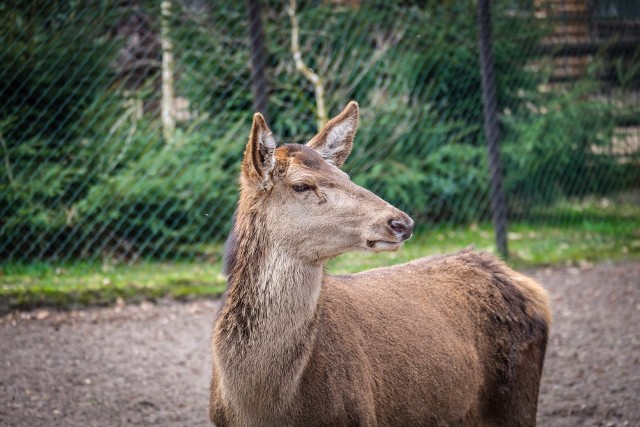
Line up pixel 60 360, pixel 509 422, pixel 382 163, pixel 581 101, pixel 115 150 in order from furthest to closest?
1. pixel 581 101
2. pixel 382 163
3. pixel 115 150
4. pixel 60 360
5. pixel 509 422

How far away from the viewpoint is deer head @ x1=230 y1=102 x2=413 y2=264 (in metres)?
3.44

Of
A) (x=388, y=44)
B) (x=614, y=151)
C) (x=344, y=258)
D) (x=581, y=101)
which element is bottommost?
(x=344, y=258)

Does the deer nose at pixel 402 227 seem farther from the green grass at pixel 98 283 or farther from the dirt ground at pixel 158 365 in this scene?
the green grass at pixel 98 283

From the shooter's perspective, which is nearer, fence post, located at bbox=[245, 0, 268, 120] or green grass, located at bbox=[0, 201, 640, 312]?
green grass, located at bbox=[0, 201, 640, 312]

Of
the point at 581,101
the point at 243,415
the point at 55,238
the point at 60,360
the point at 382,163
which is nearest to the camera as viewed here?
the point at 243,415

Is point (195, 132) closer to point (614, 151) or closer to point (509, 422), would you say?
point (509, 422)

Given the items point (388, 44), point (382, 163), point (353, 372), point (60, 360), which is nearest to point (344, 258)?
point (382, 163)

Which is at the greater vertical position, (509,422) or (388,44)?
(388,44)

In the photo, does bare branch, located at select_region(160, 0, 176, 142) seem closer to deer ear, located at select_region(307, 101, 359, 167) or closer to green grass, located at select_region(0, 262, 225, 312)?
green grass, located at select_region(0, 262, 225, 312)

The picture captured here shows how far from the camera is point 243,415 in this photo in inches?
130

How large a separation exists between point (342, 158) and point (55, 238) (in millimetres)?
4210

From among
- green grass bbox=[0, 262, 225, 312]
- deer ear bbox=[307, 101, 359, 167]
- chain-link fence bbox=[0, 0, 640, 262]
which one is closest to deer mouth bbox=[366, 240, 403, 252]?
deer ear bbox=[307, 101, 359, 167]

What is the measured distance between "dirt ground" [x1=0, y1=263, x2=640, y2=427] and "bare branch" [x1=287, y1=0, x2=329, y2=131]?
231 centimetres

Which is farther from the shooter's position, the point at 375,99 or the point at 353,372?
the point at 375,99
